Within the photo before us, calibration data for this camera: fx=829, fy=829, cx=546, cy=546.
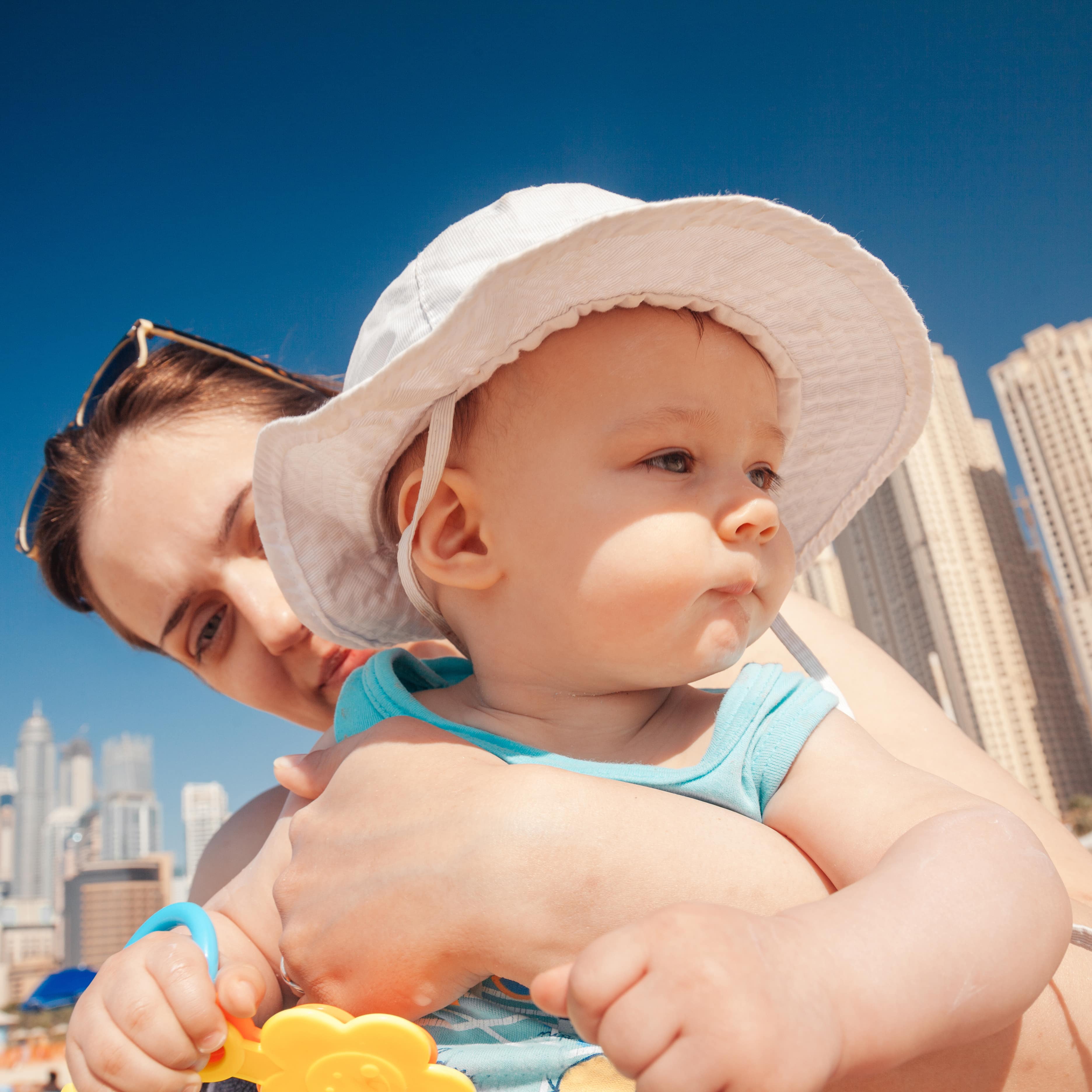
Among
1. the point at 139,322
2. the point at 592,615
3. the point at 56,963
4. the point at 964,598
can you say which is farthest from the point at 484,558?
the point at 56,963

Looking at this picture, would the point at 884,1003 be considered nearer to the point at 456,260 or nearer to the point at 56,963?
the point at 456,260

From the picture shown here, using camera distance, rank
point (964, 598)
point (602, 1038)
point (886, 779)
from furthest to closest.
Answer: point (964, 598), point (886, 779), point (602, 1038)

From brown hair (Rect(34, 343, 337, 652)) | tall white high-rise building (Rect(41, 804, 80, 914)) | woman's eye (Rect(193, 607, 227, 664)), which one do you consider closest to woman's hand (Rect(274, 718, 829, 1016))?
woman's eye (Rect(193, 607, 227, 664))

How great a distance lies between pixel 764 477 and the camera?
4.14ft

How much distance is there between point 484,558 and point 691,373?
1.30 feet

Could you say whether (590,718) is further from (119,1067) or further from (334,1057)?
(119,1067)

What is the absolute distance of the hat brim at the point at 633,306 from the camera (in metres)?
1.08

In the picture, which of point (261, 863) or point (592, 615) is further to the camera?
point (261, 863)

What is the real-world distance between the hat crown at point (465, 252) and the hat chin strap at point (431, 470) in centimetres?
10

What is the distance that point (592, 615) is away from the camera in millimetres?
1104

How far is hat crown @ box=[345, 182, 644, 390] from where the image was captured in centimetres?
112

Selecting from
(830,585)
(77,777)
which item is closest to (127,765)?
(77,777)

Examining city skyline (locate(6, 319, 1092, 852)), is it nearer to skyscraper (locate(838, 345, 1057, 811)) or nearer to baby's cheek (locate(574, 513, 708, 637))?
skyscraper (locate(838, 345, 1057, 811))

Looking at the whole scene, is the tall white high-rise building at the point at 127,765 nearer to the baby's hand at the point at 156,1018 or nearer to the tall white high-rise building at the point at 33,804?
the tall white high-rise building at the point at 33,804
